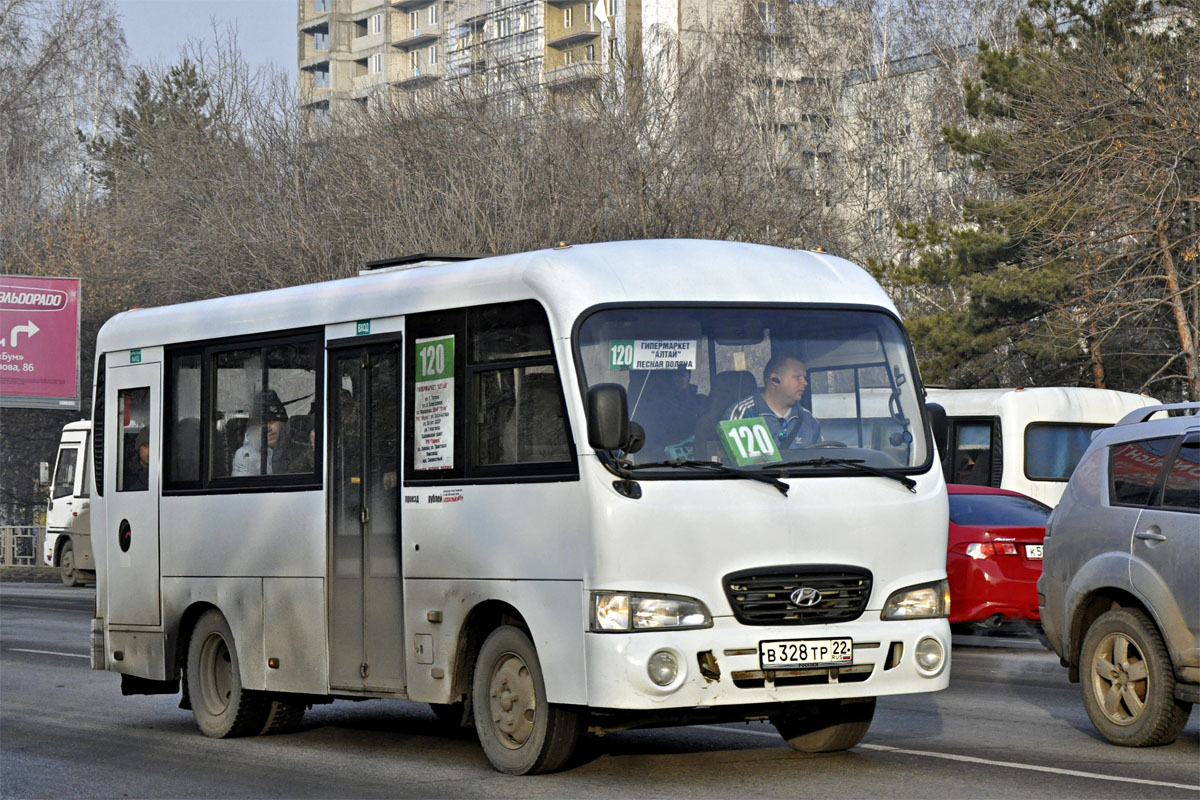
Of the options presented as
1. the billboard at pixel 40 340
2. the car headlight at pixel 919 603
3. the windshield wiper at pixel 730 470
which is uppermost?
the billboard at pixel 40 340

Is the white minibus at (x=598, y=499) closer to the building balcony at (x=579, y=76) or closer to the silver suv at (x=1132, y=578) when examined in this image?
the silver suv at (x=1132, y=578)

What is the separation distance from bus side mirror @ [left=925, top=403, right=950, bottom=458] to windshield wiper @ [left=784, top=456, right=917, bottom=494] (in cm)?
61

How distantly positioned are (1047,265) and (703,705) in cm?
2754

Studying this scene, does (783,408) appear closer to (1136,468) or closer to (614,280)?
(614,280)

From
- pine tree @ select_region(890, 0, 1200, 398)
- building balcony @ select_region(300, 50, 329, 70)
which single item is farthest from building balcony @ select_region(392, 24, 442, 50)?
pine tree @ select_region(890, 0, 1200, 398)

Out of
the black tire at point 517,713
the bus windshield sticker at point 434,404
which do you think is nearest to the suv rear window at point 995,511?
the bus windshield sticker at point 434,404

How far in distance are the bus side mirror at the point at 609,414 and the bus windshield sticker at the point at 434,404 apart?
1444 mm

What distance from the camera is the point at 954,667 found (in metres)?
16.0

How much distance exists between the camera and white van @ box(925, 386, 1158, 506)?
88.2 ft

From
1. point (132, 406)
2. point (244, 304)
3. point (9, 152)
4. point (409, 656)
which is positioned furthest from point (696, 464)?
point (9, 152)

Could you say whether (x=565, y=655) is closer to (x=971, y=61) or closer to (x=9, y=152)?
(x=971, y=61)

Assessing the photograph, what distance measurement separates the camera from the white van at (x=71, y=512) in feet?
114

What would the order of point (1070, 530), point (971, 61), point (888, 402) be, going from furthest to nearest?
point (971, 61)
point (1070, 530)
point (888, 402)

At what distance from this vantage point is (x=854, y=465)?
9.13 metres
